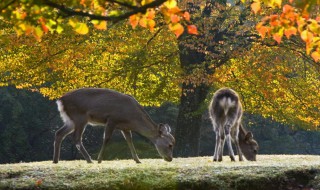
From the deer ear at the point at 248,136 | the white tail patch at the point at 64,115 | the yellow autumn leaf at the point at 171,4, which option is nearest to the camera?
the yellow autumn leaf at the point at 171,4

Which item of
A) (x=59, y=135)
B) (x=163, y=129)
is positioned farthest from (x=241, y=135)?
(x=59, y=135)

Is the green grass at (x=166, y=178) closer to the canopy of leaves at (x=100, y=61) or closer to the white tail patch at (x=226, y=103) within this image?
A: the white tail patch at (x=226, y=103)

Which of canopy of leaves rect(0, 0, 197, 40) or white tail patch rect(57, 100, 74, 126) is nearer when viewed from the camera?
canopy of leaves rect(0, 0, 197, 40)

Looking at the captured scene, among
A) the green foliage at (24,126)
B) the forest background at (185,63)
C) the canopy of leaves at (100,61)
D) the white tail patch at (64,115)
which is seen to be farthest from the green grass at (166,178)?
the green foliage at (24,126)

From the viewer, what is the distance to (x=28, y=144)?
3984 centimetres

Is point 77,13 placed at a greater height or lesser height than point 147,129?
greater

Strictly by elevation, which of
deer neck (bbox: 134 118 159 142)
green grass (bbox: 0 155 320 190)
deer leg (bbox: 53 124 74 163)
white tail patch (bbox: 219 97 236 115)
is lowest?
green grass (bbox: 0 155 320 190)

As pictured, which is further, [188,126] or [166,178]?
[188,126]

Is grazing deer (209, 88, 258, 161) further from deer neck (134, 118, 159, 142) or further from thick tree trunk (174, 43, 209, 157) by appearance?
thick tree trunk (174, 43, 209, 157)

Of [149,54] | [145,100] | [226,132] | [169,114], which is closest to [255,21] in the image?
[149,54]

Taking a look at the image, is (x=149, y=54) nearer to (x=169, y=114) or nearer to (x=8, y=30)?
(x=8, y=30)

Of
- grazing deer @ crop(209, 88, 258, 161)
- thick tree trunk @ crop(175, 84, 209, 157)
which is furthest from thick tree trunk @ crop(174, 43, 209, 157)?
grazing deer @ crop(209, 88, 258, 161)

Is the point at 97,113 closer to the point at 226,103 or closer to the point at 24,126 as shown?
the point at 226,103

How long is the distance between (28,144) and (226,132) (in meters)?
26.2
